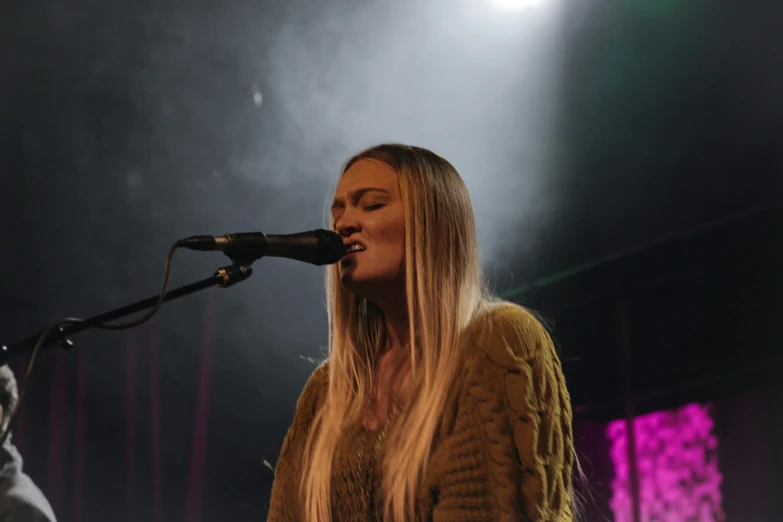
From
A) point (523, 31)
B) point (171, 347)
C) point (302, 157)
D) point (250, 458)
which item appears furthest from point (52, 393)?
point (523, 31)

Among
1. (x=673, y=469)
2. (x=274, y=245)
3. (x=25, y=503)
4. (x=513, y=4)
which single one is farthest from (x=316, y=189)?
(x=274, y=245)

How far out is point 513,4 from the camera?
3629 millimetres

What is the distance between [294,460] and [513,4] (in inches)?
97.6

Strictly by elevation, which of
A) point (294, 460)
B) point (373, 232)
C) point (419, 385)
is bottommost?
point (294, 460)

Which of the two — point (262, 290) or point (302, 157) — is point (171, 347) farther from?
point (302, 157)

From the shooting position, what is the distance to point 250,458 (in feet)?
11.0

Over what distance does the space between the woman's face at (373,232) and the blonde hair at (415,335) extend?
1.0 inches

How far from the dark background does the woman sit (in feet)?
4.96

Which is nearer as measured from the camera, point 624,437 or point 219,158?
point 624,437

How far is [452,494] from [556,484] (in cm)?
19

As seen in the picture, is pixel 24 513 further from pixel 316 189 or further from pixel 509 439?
pixel 509 439

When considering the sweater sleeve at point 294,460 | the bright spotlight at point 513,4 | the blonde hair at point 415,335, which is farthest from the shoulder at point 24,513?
the bright spotlight at point 513,4

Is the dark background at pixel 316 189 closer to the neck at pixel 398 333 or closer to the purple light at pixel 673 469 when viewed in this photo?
the purple light at pixel 673 469

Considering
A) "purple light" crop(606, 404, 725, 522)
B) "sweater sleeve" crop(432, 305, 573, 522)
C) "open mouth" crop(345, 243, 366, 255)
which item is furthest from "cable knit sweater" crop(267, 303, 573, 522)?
"purple light" crop(606, 404, 725, 522)
